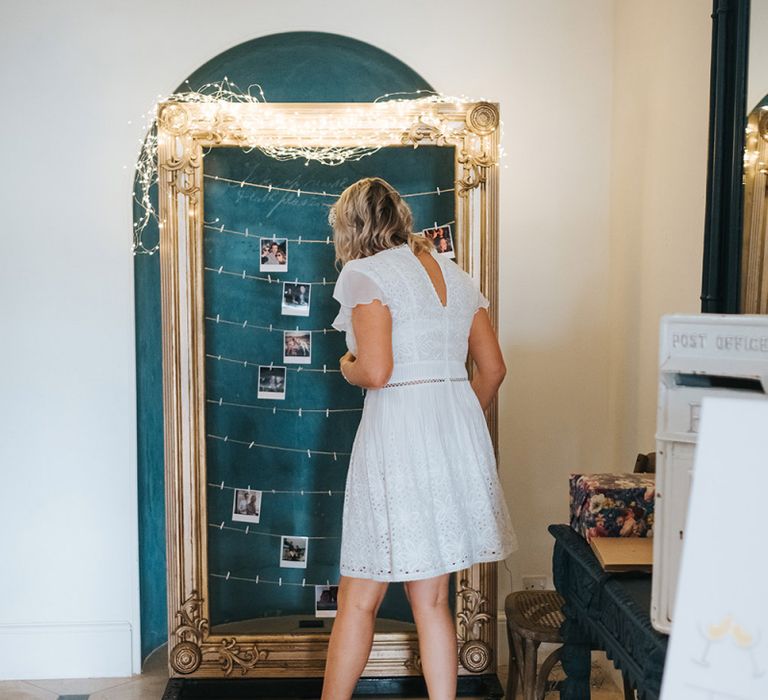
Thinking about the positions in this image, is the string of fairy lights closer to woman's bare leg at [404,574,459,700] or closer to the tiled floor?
woman's bare leg at [404,574,459,700]

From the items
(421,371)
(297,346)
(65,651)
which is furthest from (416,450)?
(65,651)

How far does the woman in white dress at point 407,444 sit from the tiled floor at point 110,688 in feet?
2.54

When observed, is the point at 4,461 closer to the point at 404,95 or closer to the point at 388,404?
the point at 388,404

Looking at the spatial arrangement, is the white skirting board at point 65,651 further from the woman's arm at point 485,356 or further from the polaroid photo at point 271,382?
the woman's arm at point 485,356

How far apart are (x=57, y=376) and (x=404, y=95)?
1.54m

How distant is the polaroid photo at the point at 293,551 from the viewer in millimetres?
2838

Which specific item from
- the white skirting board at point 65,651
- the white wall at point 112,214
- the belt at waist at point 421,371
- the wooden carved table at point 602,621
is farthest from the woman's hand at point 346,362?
the white skirting board at point 65,651

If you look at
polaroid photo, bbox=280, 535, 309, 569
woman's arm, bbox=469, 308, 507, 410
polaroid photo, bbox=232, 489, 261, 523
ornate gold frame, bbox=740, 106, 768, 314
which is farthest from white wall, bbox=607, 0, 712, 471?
polaroid photo, bbox=232, 489, 261, 523

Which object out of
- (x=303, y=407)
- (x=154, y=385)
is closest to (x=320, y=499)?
(x=303, y=407)

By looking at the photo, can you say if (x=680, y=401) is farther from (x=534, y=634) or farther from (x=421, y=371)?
(x=534, y=634)

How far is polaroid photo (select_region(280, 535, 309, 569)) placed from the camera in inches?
112

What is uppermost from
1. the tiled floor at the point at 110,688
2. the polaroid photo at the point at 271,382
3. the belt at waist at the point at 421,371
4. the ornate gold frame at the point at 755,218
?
the ornate gold frame at the point at 755,218

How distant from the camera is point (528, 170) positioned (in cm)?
294

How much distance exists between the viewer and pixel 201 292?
107 inches
